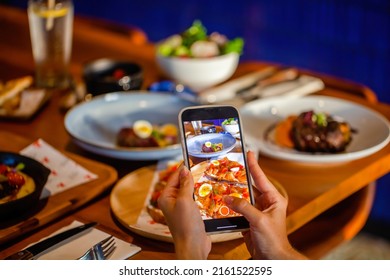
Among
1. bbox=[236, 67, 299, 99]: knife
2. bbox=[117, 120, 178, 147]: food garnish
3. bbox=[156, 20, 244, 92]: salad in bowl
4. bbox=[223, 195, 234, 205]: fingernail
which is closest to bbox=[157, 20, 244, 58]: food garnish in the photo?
bbox=[156, 20, 244, 92]: salad in bowl

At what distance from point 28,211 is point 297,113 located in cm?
76

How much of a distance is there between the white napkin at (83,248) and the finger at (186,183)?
0.18 m

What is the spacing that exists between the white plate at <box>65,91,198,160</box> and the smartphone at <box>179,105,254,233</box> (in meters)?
0.47

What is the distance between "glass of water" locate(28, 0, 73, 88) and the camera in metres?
1.89

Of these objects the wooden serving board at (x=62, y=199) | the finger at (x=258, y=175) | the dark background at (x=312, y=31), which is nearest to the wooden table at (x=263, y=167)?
the wooden serving board at (x=62, y=199)

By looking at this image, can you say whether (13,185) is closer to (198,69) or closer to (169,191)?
(169,191)

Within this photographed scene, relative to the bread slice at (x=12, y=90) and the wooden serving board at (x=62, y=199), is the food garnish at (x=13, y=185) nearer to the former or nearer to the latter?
the wooden serving board at (x=62, y=199)

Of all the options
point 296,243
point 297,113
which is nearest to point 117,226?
point 296,243

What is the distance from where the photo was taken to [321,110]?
69.7 inches

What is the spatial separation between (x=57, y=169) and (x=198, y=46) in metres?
0.66

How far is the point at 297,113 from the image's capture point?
69.0 inches

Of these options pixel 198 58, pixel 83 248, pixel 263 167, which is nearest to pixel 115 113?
pixel 198 58

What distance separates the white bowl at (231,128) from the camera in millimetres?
1133

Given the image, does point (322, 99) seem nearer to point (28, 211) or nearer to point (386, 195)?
point (28, 211)
